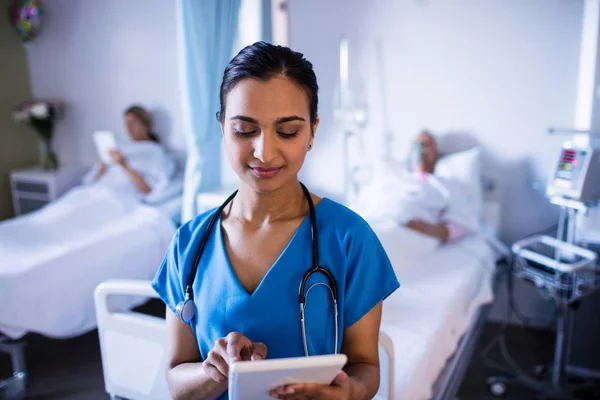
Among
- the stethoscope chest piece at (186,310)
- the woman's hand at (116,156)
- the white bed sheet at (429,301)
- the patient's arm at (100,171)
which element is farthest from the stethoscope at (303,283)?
the patient's arm at (100,171)

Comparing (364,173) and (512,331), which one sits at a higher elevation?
(364,173)

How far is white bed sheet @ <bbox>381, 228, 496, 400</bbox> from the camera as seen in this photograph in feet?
4.62

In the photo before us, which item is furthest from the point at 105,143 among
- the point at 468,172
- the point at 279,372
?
the point at 279,372

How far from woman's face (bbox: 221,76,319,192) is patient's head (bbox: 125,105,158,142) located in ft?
7.77

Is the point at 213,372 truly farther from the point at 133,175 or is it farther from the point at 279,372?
the point at 133,175

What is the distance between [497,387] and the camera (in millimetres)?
2078

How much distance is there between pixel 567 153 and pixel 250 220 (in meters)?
1.58

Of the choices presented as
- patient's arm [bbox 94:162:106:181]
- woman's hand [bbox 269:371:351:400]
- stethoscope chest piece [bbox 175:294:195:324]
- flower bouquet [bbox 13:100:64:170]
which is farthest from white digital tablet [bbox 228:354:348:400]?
flower bouquet [bbox 13:100:64:170]

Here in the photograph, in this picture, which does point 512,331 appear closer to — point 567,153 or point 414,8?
point 567,153

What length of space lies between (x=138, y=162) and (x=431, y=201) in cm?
184

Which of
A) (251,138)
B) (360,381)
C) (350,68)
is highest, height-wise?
(350,68)

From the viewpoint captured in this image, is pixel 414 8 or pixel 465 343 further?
pixel 414 8

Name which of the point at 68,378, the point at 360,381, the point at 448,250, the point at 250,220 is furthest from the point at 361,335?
the point at 68,378

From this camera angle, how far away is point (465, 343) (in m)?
1.77
